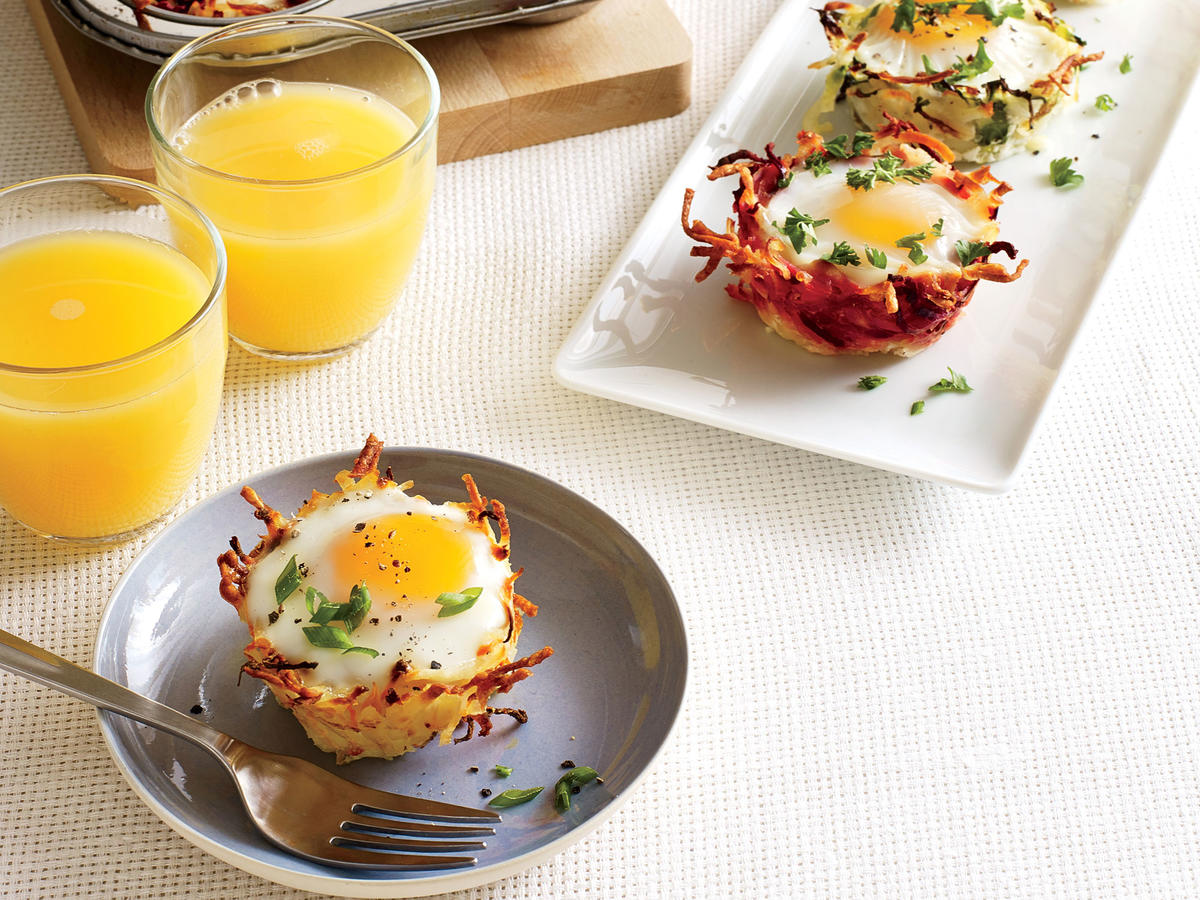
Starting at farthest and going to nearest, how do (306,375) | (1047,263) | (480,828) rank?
(1047,263), (306,375), (480,828)

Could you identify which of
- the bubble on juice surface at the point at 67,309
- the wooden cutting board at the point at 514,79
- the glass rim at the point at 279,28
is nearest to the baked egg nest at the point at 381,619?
the bubble on juice surface at the point at 67,309

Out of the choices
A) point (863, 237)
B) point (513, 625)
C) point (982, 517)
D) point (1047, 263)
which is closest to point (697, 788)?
point (513, 625)

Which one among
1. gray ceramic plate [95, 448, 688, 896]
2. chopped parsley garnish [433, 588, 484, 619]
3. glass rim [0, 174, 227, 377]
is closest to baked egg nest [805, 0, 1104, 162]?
gray ceramic plate [95, 448, 688, 896]

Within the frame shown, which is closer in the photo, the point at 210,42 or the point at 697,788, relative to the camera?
the point at 697,788

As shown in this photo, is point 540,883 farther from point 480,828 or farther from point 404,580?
point 404,580

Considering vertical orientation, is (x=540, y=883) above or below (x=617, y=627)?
below

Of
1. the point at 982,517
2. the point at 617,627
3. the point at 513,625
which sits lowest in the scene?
the point at 982,517

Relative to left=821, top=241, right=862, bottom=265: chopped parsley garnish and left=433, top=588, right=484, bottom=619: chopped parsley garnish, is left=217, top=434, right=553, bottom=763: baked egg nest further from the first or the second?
left=821, top=241, right=862, bottom=265: chopped parsley garnish
